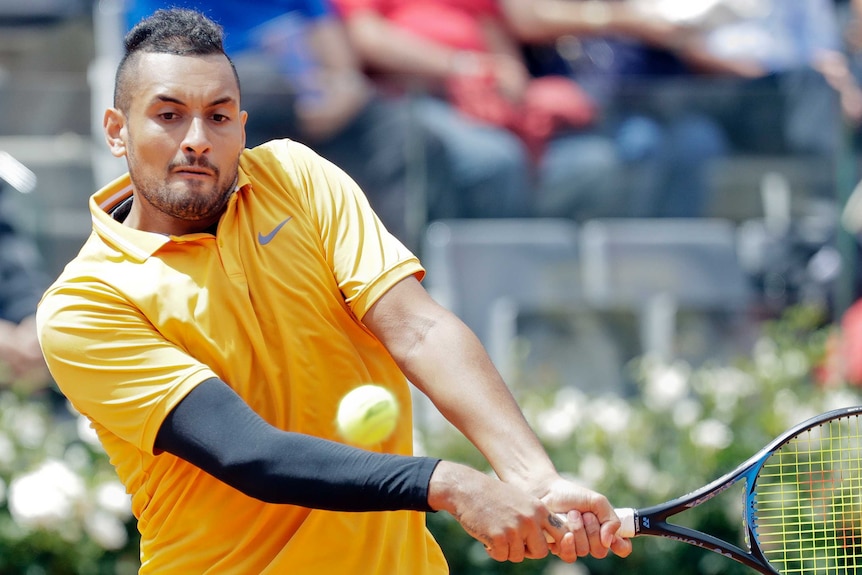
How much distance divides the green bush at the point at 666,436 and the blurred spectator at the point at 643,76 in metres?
0.90

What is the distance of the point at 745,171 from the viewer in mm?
6008

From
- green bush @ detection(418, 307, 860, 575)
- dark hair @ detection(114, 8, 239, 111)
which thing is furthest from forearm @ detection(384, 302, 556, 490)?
green bush @ detection(418, 307, 860, 575)

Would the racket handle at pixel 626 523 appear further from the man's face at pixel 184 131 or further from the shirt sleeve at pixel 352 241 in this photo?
the man's face at pixel 184 131

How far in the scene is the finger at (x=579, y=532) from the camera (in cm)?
256

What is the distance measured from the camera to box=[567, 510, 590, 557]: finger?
2559 millimetres

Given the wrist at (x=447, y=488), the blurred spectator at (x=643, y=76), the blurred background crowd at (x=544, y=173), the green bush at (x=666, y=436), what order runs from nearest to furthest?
the wrist at (x=447, y=488) < the green bush at (x=666, y=436) < the blurred background crowd at (x=544, y=173) < the blurred spectator at (x=643, y=76)

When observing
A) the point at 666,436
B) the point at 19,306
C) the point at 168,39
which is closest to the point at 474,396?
the point at 168,39

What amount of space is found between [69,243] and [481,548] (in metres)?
2.25

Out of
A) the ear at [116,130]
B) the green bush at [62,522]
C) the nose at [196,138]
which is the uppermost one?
the ear at [116,130]

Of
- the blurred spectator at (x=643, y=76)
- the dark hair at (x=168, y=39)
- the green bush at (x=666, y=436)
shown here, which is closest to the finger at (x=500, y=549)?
the dark hair at (x=168, y=39)

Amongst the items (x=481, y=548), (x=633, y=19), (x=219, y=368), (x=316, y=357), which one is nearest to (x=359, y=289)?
(x=316, y=357)

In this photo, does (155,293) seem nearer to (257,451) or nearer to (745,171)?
(257,451)

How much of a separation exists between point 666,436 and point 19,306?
2.80 meters

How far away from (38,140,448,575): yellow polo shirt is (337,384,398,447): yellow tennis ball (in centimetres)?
9
